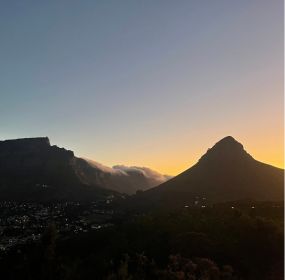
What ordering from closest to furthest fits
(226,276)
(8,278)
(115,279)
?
(115,279) < (226,276) < (8,278)

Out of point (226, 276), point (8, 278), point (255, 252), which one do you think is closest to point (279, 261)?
point (255, 252)

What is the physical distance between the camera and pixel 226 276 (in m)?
92.2

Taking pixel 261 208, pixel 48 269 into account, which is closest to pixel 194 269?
pixel 48 269

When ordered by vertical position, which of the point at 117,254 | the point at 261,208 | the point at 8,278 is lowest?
the point at 8,278

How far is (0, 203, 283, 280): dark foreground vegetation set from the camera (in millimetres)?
98494

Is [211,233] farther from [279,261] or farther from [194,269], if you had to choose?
[194,269]

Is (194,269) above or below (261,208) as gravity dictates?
below

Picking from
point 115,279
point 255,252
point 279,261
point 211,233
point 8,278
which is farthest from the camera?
point 211,233

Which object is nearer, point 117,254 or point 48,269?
point 48,269

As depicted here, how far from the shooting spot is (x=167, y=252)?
12050 centimetres

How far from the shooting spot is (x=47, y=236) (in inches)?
5084

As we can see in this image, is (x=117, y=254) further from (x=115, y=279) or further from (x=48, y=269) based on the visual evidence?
(x=115, y=279)

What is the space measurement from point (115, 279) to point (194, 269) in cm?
1468

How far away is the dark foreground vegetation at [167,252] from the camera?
323 ft
